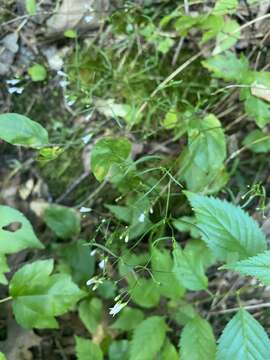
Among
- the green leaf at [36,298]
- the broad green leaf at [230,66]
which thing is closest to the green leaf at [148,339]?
the green leaf at [36,298]

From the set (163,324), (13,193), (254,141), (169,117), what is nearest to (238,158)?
(254,141)

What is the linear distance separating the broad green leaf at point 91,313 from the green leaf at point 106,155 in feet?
2.08

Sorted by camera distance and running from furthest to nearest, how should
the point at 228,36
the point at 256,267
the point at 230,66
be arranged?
1. the point at 228,36
2. the point at 230,66
3. the point at 256,267

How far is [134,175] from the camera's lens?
63.3 inches

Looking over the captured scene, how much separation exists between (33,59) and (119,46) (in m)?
0.35

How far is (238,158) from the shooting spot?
6.90 feet

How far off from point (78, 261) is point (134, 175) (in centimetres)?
55

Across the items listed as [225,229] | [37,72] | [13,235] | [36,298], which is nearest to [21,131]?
[13,235]

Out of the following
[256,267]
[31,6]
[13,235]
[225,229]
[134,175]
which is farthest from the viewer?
[31,6]

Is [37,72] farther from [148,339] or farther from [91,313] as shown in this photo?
[148,339]

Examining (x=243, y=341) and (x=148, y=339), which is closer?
(x=243, y=341)

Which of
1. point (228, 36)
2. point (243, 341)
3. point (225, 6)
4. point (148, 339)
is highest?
point (225, 6)

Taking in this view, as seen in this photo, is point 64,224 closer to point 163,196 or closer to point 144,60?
point 163,196

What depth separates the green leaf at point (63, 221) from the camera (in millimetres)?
2053
